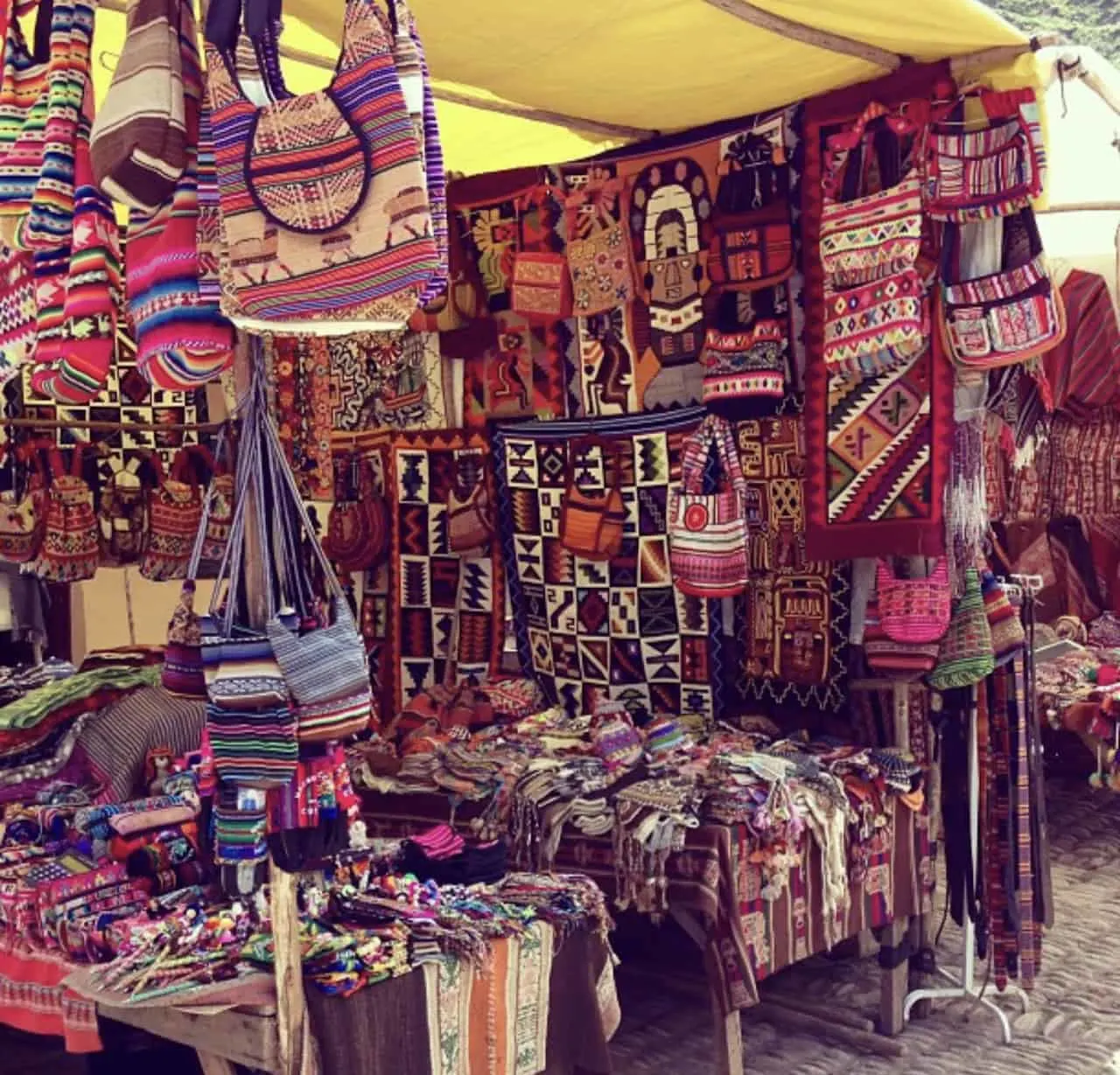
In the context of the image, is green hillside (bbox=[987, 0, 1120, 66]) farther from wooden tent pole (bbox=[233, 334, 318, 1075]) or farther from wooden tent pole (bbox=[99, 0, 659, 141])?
wooden tent pole (bbox=[233, 334, 318, 1075])

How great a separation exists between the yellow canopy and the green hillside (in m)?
16.1

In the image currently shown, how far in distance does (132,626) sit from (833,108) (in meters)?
4.32

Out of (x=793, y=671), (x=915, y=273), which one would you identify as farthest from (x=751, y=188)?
(x=793, y=671)

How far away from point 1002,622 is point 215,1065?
2.98 m

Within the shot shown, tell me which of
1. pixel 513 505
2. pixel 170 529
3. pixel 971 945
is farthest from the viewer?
pixel 170 529

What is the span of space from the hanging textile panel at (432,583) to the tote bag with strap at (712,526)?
46.1 inches

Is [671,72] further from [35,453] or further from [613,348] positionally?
[35,453]

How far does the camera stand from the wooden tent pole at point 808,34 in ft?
12.6

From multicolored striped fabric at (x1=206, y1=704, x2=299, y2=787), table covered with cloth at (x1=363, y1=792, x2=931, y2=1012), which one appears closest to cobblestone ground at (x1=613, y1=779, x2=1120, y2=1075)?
table covered with cloth at (x1=363, y1=792, x2=931, y2=1012)

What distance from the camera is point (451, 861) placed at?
3555mm

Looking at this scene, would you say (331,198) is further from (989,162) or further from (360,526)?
(360,526)

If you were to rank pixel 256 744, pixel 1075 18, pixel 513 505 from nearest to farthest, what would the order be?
pixel 256 744, pixel 513 505, pixel 1075 18

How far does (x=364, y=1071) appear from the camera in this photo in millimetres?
2951

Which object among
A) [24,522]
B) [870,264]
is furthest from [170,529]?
[870,264]
